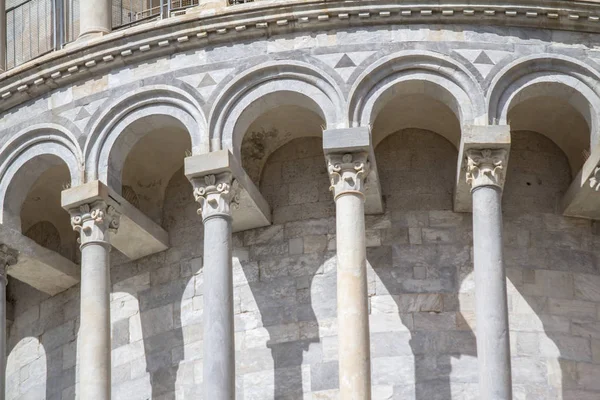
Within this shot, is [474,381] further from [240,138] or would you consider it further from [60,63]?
[60,63]

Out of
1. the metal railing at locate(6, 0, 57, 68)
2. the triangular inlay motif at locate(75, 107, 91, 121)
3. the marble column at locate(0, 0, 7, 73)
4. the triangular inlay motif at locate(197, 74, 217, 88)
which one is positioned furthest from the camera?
the metal railing at locate(6, 0, 57, 68)

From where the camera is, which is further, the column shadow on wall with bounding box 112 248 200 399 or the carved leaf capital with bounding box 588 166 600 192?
the column shadow on wall with bounding box 112 248 200 399

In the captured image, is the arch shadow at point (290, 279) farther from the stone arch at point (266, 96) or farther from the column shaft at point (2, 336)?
the column shaft at point (2, 336)

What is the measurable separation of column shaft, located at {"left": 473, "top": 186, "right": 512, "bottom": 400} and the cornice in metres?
2.32

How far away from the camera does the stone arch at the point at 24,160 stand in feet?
91.8

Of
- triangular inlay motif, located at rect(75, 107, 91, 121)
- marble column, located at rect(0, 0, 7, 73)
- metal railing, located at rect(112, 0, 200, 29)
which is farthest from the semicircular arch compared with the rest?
marble column, located at rect(0, 0, 7, 73)

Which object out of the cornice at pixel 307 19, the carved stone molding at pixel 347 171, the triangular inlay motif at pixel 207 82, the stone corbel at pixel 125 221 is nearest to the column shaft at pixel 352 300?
the carved stone molding at pixel 347 171

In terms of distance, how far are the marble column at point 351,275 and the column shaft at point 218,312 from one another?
1.26m

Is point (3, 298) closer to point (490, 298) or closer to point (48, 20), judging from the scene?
point (48, 20)

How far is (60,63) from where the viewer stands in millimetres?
28250

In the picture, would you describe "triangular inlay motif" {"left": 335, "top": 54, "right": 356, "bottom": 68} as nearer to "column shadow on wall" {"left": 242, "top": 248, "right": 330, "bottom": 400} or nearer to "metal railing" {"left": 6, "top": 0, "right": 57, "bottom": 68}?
"column shadow on wall" {"left": 242, "top": 248, "right": 330, "bottom": 400}

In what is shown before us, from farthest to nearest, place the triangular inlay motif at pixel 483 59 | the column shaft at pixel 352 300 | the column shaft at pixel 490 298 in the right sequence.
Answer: the triangular inlay motif at pixel 483 59 → the column shaft at pixel 352 300 → the column shaft at pixel 490 298

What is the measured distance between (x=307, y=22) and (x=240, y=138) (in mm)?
1618

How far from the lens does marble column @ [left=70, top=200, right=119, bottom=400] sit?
87.0 ft
